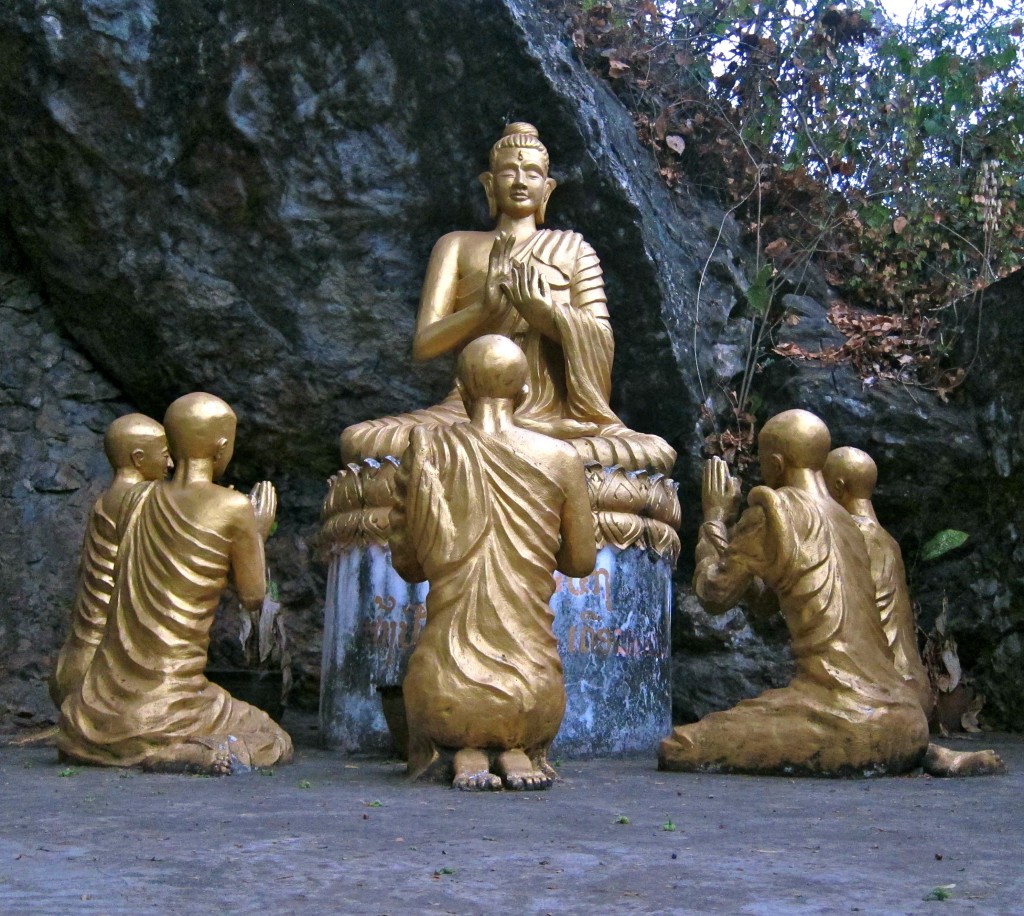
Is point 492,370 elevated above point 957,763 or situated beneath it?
elevated above

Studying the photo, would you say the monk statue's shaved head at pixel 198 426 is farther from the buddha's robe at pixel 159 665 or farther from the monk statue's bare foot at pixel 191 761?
the monk statue's bare foot at pixel 191 761

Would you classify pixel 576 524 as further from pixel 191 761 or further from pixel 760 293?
pixel 760 293

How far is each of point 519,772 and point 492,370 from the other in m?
1.27

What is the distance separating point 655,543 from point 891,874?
3.68 m

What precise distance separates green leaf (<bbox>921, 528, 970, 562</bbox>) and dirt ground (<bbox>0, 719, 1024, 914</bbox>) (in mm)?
3396

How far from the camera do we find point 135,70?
8.10 meters

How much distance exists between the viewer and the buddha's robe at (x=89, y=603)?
5797 mm

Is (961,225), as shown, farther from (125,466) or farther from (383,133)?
(125,466)

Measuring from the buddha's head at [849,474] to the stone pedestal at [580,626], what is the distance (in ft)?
2.81

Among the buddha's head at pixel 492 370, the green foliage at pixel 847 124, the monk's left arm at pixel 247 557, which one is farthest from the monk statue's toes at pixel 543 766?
the green foliage at pixel 847 124

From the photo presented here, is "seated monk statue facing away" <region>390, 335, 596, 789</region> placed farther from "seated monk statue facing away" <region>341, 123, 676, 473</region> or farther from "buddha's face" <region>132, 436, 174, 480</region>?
"buddha's face" <region>132, 436, 174, 480</region>

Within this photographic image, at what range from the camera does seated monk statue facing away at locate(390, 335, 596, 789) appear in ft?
14.8

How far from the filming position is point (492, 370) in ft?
15.8

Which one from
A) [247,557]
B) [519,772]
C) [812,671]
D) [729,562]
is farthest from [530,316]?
[519,772]
